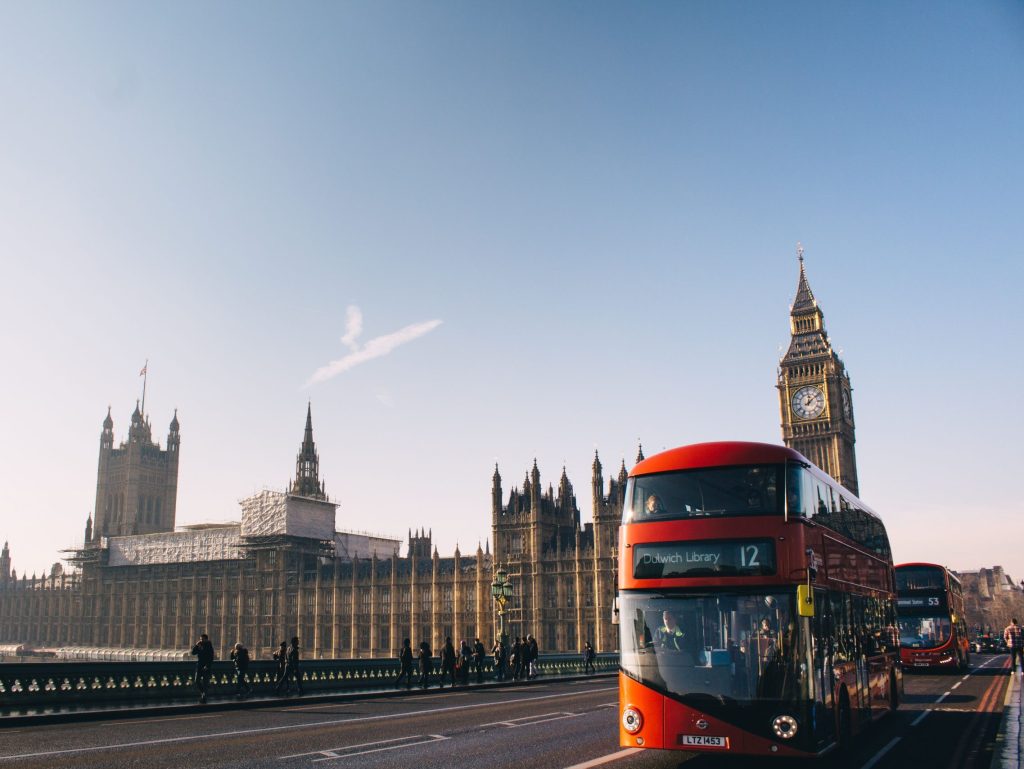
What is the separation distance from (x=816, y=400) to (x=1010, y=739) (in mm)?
95776

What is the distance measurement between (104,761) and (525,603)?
72665 mm

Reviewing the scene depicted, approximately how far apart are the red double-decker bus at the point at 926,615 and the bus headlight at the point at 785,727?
80.0 feet

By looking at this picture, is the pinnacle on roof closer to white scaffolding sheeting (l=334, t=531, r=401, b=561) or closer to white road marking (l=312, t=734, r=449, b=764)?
white scaffolding sheeting (l=334, t=531, r=401, b=561)

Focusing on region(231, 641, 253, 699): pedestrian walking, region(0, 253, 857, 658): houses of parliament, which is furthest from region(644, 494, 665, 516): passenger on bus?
region(0, 253, 857, 658): houses of parliament

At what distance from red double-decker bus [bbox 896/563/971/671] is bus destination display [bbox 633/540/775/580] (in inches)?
960

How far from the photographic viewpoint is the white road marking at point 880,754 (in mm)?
12988

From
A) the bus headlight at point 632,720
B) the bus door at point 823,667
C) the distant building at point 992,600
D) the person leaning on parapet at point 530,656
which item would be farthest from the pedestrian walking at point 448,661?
the distant building at point 992,600

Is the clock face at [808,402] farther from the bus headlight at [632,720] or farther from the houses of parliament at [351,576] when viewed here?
the bus headlight at [632,720]

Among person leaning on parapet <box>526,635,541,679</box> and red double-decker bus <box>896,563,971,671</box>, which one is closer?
red double-decker bus <box>896,563,971,671</box>

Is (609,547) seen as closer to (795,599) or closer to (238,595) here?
(238,595)

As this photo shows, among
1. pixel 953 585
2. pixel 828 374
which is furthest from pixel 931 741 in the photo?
pixel 828 374

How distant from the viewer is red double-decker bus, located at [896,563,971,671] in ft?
108

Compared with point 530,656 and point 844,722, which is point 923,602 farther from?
point 844,722

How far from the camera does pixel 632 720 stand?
1180 centimetres
